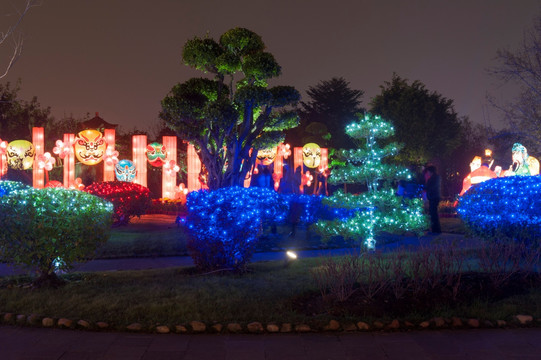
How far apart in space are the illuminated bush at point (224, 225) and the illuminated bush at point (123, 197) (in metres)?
7.47

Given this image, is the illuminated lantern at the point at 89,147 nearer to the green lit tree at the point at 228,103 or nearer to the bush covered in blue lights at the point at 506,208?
the green lit tree at the point at 228,103

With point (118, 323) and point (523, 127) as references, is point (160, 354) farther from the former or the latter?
point (523, 127)

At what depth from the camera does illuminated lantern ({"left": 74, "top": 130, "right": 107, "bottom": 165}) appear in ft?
64.4

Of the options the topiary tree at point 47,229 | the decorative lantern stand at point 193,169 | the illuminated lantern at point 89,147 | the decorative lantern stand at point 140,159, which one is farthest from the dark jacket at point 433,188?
the illuminated lantern at point 89,147

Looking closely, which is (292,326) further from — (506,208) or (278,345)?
(506,208)

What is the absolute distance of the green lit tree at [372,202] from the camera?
9977 mm

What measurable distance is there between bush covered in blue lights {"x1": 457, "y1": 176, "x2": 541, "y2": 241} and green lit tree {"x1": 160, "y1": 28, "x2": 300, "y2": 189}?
5588 mm

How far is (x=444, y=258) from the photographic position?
6.09 metres

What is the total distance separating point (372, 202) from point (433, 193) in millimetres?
4093

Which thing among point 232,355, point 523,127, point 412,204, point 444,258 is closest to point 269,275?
point 444,258

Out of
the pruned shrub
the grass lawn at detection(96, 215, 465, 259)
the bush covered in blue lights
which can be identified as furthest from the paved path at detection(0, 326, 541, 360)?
the grass lawn at detection(96, 215, 465, 259)

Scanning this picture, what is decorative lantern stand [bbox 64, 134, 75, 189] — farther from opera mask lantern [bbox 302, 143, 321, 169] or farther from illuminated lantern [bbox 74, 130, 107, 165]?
opera mask lantern [bbox 302, 143, 321, 169]

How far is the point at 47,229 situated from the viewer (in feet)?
21.2

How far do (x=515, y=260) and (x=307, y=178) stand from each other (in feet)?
76.6
